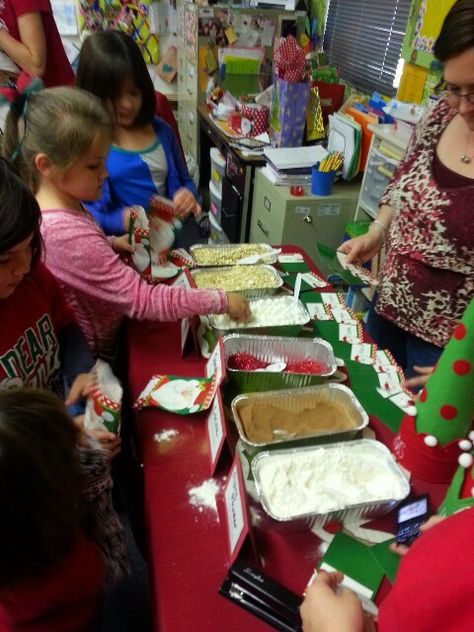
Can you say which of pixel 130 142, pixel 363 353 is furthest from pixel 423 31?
pixel 363 353

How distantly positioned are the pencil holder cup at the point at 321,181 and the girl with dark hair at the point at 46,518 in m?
1.97

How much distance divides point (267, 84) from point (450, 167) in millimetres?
2564

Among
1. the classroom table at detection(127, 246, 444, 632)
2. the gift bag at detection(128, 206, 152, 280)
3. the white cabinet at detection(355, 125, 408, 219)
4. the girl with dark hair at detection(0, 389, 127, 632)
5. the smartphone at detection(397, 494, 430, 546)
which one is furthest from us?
the white cabinet at detection(355, 125, 408, 219)

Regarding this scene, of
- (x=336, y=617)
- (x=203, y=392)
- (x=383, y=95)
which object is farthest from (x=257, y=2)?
(x=336, y=617)

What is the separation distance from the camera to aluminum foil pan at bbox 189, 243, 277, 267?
165 centimetres

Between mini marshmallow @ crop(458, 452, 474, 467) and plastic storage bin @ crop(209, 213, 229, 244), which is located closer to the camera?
mini marshmallow @ crop(458, 452, 474, 467)

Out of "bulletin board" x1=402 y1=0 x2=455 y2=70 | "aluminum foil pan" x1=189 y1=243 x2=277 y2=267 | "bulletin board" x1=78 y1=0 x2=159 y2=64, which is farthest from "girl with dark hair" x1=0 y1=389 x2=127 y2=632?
"bulletin board" x1=78 y1=0 x2=159 y2=64

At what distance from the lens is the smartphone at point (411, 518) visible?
2.74 feet

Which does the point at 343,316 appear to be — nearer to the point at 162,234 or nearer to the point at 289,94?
the point at 162,234

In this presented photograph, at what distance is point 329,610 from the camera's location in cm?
65

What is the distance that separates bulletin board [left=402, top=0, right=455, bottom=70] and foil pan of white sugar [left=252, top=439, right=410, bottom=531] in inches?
80.6

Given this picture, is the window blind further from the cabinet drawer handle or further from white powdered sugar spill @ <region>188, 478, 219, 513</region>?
white powdered sugar spill @ <region>188, 478, 219, 513</region>

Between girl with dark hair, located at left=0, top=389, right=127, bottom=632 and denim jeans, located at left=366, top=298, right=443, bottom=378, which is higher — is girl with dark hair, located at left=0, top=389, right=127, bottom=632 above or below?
above

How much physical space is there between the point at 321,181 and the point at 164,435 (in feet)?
5.95
